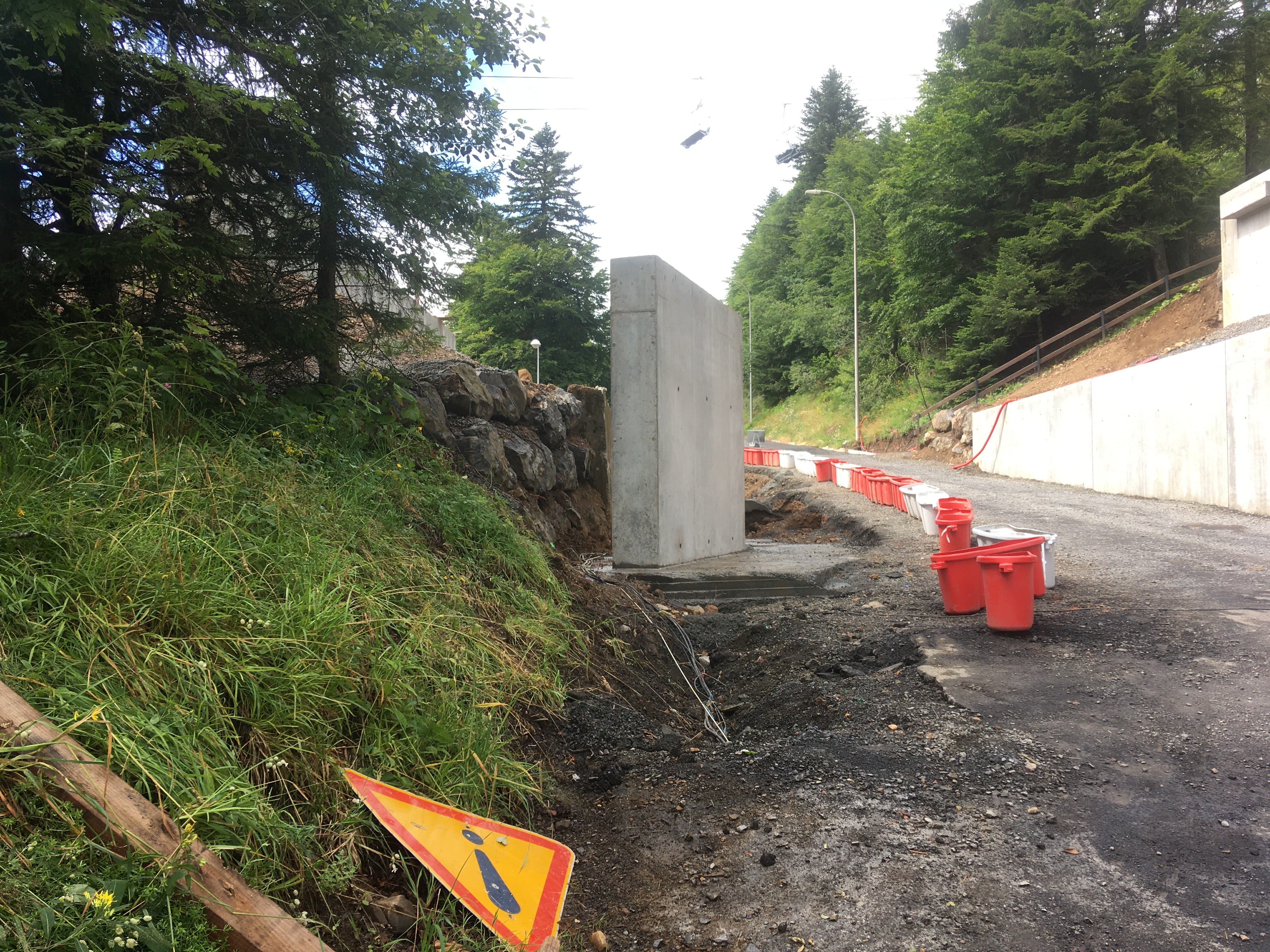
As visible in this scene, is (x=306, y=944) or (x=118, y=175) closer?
(x=306, y=944)

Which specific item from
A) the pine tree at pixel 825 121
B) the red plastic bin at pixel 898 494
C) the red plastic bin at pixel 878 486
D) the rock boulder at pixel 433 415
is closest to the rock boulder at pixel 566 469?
the rock boulder at pixel 433 415

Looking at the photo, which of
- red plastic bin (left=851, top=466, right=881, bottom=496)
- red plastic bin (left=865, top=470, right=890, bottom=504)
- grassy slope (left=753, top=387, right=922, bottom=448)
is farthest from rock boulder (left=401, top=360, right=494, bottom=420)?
grassy slope (left=753, top=387, right=922, bottom=448)

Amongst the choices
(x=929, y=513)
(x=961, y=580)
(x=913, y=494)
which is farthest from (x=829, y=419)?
(x=961, y=580)

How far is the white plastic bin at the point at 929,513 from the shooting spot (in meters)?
10.3

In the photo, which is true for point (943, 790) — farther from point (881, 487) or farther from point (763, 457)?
point (763, 457)

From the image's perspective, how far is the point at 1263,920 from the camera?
2377 millimetres

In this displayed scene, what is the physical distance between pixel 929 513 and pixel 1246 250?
13.1m

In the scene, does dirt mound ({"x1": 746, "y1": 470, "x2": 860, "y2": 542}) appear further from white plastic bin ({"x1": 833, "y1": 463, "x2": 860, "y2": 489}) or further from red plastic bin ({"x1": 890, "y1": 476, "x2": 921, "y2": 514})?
red plastic bin ({"x1": 890, "y1": 476, "x2": 921, "y2": 514})

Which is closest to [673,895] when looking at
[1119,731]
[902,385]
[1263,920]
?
[1263,920]

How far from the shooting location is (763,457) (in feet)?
92.9

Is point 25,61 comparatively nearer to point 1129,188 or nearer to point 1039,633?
point 1039,633

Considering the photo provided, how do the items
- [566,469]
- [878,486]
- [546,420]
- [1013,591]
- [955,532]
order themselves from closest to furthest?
[1013,591]
[955,532]
[546,420]
[566,469]
[878,486]

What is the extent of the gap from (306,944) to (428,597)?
2125mm

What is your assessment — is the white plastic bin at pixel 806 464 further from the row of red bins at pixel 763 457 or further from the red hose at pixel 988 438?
the red hose at pixel 988 438
